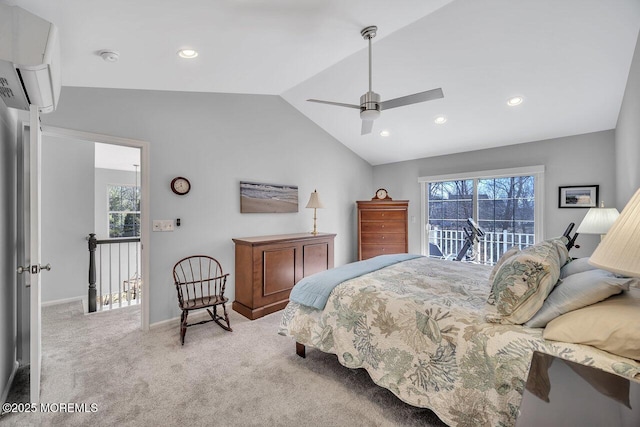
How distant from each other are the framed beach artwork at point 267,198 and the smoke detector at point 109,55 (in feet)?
6.21

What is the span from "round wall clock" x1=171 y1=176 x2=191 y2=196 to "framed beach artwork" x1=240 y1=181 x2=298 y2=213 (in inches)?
27.5

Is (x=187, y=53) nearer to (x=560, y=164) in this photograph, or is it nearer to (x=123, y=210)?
(x=560, y=164)

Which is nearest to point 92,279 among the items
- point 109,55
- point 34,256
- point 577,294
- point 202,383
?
point 34,256

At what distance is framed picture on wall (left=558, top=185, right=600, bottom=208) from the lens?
3.73m

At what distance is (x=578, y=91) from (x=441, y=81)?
1409mm

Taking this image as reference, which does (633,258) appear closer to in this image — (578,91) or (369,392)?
(369,392)

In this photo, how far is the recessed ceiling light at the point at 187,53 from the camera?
224cm

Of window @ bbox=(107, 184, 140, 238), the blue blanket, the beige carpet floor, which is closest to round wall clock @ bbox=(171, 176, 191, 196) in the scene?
the beige carpet floor

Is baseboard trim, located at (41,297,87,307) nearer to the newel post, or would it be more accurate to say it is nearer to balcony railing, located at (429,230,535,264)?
the newel post

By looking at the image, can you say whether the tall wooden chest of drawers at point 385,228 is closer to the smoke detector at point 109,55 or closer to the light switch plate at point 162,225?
the light switch plate at point 162,225

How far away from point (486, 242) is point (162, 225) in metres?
4.76

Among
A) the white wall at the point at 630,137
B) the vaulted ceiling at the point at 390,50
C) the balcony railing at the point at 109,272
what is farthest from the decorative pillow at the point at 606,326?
the balcony railing at the point at 109,272

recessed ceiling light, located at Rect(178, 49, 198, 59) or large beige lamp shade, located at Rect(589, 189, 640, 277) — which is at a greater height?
recessed ceiling light, located at Rect(178, 49, 198, 59)

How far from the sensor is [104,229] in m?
6.58
